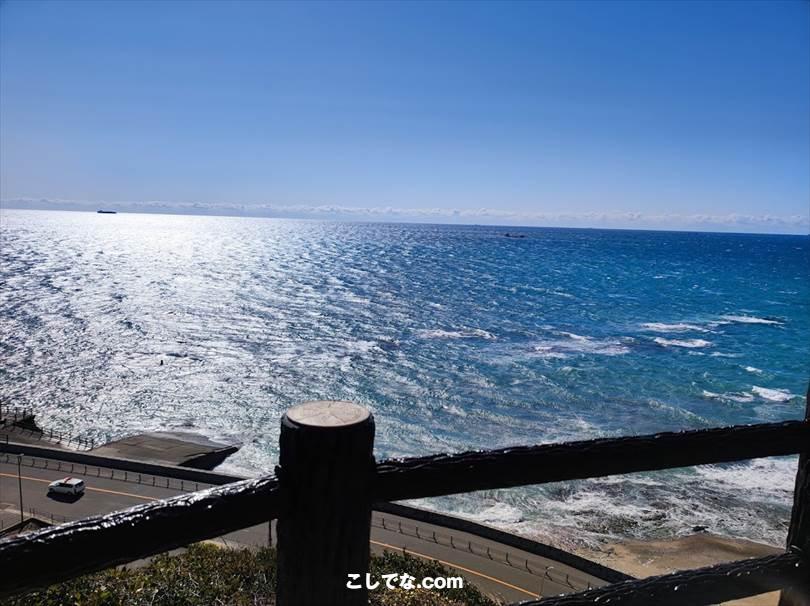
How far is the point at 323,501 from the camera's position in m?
1.41

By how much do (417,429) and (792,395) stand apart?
88.3 feet

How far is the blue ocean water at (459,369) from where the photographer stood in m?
26.4

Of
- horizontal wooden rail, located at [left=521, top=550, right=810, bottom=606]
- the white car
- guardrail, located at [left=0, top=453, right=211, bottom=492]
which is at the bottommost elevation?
guardrail, located at [left=0, top=453, right=211, bottom=492]

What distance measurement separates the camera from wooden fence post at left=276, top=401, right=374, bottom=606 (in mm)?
1396

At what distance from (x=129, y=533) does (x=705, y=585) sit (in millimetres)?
1836

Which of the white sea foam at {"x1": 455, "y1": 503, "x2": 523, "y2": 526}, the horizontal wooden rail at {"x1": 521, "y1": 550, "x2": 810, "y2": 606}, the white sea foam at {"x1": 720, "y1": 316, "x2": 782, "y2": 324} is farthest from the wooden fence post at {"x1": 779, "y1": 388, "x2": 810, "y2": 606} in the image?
the white sea foam at {"x1": 720, "y1": 316, "x2": 782, "y2": 324}

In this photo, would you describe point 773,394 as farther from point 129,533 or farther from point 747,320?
point 129,533

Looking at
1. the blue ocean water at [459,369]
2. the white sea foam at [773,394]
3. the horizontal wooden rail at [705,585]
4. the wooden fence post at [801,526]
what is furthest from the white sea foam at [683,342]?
the horizontal wooden rail at [705,585]

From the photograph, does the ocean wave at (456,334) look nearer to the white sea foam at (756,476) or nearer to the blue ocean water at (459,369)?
the blue ocean water at (459,369)

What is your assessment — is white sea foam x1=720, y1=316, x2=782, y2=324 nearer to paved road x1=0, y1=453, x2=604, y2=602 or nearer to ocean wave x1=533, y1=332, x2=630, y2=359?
ocean wave x1=533, y1=332, x2=630, y2=359

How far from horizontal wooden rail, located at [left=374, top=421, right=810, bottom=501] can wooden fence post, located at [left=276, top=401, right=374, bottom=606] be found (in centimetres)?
11

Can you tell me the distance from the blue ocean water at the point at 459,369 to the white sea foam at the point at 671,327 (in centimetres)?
53

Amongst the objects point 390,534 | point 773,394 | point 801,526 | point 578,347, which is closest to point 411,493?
point 801,526

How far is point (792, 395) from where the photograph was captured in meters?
38.5
